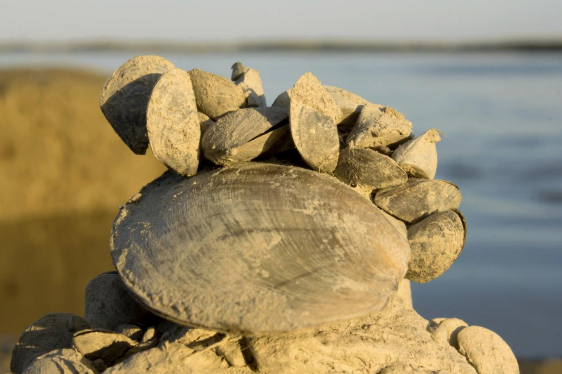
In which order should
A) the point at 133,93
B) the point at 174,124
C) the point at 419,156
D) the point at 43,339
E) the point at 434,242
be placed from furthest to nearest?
1. the point at 43,339
2. the point at 133,93
3. the point at 419,156
4. the point at 434,242
5. the point at 174,124

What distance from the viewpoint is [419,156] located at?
10.4 feet

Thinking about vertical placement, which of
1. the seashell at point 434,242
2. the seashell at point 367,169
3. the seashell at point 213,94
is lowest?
the seashell at point 434,242

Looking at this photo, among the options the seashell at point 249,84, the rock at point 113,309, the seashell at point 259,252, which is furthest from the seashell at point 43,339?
the seashell at point 249,84

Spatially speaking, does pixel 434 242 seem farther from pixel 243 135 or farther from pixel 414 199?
pixel 243 135

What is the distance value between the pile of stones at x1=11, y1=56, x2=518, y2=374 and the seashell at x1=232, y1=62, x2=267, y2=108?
0.02 metres

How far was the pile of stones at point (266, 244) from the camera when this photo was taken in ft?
7.97

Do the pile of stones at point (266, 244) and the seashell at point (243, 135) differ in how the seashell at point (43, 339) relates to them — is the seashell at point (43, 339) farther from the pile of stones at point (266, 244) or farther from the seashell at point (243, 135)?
the seashell at point (243, 135)

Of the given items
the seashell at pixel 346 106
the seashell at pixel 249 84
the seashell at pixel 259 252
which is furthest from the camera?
the seashell at pixel 249 84

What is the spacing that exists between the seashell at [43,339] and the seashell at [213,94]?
4.60 feet

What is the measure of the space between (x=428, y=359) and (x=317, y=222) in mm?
848

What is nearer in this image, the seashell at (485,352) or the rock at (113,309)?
the rock at (113,309)

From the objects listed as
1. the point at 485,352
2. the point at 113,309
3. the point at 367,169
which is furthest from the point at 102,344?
the point at 485,352

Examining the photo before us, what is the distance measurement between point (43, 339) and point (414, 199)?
2.16m

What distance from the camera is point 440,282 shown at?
7.54 m
